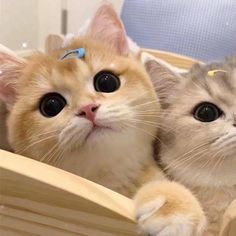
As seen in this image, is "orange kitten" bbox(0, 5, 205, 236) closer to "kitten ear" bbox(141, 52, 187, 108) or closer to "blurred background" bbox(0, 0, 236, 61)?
"kitten ear" bbox(141, 52, 187, 108)

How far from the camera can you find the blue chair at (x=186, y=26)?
1.85 m

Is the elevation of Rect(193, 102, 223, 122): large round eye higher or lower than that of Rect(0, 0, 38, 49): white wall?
higher

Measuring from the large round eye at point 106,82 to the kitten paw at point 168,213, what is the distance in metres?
0.24

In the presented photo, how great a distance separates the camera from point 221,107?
33.4 inches

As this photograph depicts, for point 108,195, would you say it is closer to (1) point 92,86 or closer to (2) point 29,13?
(1) point 92,86

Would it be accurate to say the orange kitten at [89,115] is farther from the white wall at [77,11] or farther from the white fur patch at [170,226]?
the white wall at [77,11]

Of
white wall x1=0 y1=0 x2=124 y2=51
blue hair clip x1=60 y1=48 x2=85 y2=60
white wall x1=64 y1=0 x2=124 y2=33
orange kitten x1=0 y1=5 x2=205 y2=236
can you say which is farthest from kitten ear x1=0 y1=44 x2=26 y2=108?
white wall x1=64 y1=0 x2=124 y2=33

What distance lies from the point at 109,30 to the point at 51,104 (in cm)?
26

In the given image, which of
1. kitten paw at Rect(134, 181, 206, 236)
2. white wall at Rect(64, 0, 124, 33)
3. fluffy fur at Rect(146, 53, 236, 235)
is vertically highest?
kitten paw at Rect(134, 181, 206, 236)

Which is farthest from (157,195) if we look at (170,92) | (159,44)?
(159,44)

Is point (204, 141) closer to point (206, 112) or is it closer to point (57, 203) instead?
point (206, 112)

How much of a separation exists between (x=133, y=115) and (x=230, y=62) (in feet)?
1.04

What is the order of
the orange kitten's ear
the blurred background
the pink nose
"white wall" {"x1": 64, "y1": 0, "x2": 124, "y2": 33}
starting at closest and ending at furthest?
the pink nose, the orange kitten's ear, the blurred background, "white wall" {"x1": 64, "y1": 0, "x2": 124, "y2": 33}

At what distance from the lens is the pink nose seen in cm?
76
